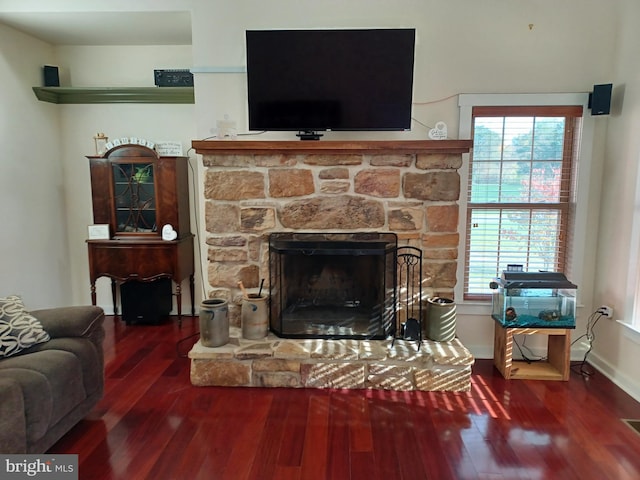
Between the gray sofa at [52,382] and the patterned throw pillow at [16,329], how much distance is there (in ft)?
0.13

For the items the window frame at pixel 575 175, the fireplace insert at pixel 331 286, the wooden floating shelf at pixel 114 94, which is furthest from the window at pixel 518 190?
the wooden floating shelf at pixel 114 94

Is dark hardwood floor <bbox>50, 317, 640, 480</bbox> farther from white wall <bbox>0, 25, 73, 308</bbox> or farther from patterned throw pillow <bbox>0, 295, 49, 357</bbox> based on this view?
white wall <bbox>0, 25, 73, 308</bbox>

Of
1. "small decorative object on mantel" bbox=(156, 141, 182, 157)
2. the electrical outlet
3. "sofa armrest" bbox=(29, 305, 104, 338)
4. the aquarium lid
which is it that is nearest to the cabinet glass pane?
"small decorative object on mantel" bbox=(156, 141, 182, 157)

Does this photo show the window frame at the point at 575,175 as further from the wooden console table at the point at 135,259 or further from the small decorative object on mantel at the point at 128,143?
the small decorative object on mantel at the point at 128,143

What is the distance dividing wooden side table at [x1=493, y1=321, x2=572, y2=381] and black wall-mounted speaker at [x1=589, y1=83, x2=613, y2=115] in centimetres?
155

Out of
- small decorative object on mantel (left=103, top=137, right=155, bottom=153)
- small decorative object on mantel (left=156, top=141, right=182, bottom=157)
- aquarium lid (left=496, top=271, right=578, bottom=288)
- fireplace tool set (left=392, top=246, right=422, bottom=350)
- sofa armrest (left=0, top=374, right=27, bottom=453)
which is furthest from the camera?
small decorative object on mantel (left=156, top=141, right=182, bottom=157)

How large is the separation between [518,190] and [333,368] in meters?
1.96

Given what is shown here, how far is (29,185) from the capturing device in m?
3.94

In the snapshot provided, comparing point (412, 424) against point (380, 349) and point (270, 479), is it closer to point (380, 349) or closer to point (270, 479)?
point (380, 349)

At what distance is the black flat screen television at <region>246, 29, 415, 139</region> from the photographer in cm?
305

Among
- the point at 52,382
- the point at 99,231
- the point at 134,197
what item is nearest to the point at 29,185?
the point at 99,231

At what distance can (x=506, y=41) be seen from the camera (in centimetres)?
320

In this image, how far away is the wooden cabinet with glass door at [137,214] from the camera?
4.02 m

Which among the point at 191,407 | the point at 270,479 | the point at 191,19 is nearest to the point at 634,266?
the point at 270,479
